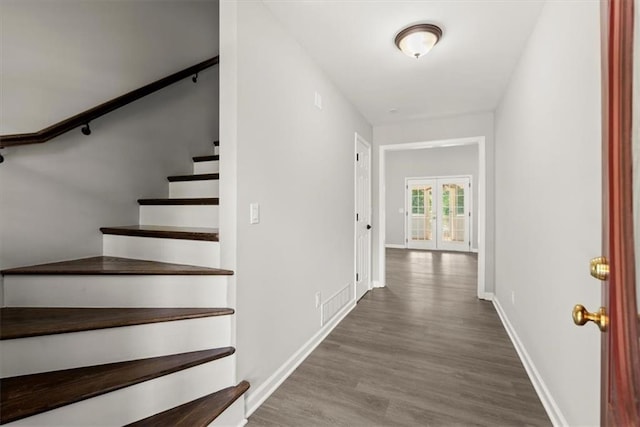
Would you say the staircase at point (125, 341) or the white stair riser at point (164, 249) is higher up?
the white stair riser at point (164, 249)

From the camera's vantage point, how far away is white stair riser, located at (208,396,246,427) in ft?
4.79

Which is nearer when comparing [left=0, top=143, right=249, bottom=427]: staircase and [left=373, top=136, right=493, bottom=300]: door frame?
[left=0, top=143, right=249, bottom=427]: staircase

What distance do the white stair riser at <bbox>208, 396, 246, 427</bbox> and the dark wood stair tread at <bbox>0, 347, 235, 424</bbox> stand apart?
0.29m

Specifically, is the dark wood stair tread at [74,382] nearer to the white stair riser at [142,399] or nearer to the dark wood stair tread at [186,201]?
the white stair riser at [142,399]

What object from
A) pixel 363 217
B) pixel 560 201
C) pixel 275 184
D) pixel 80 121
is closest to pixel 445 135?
pixel 363 217

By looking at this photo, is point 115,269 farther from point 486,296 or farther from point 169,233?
point 486,296

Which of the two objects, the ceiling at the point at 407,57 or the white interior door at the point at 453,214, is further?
the white interior door at the point at 453,214

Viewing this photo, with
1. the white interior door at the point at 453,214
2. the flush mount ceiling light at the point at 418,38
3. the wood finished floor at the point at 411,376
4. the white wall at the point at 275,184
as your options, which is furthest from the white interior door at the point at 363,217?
the white interior door at the point at 453,214

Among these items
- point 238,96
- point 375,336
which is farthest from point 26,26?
point 375,336

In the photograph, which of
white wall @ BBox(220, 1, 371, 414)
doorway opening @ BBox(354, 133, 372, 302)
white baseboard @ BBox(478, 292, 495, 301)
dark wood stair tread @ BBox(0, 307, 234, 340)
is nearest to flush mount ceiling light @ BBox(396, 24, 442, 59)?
white wall @ BBox(220, 1, 371, 414)

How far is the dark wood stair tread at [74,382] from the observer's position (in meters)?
1.04

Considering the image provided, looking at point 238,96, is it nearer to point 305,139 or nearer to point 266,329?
point 305,139

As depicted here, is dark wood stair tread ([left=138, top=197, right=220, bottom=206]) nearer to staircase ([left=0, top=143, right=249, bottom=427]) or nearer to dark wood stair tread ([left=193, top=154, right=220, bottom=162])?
staircase ([left=0, top=143, right=249, bottom=427])

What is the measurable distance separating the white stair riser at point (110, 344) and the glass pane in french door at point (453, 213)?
753cm
